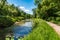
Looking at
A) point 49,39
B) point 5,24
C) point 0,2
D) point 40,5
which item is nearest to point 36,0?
point 40,5

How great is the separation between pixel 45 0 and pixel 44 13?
4493mm

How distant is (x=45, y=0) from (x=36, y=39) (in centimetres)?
4503

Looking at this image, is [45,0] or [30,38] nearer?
[30,38]

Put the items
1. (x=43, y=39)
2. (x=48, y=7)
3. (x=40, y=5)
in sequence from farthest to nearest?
(x=40, y=5), (x=48, y=7), (x=43, y=39)

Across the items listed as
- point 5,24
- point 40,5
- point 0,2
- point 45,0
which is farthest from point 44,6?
point 5,24

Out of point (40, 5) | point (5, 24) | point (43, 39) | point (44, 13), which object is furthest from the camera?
point (40, 5)

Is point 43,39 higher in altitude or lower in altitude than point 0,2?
lower

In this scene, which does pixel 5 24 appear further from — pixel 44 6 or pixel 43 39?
pixel 43 39

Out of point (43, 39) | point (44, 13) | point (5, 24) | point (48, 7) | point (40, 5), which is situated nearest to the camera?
point (43, 39)

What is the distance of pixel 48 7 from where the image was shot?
53719 millimetres

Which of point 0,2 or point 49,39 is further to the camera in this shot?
point 0,2

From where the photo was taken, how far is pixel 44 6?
56.3 metres

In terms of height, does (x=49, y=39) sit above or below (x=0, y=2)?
below

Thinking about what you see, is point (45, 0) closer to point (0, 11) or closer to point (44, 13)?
point (44, 13)
